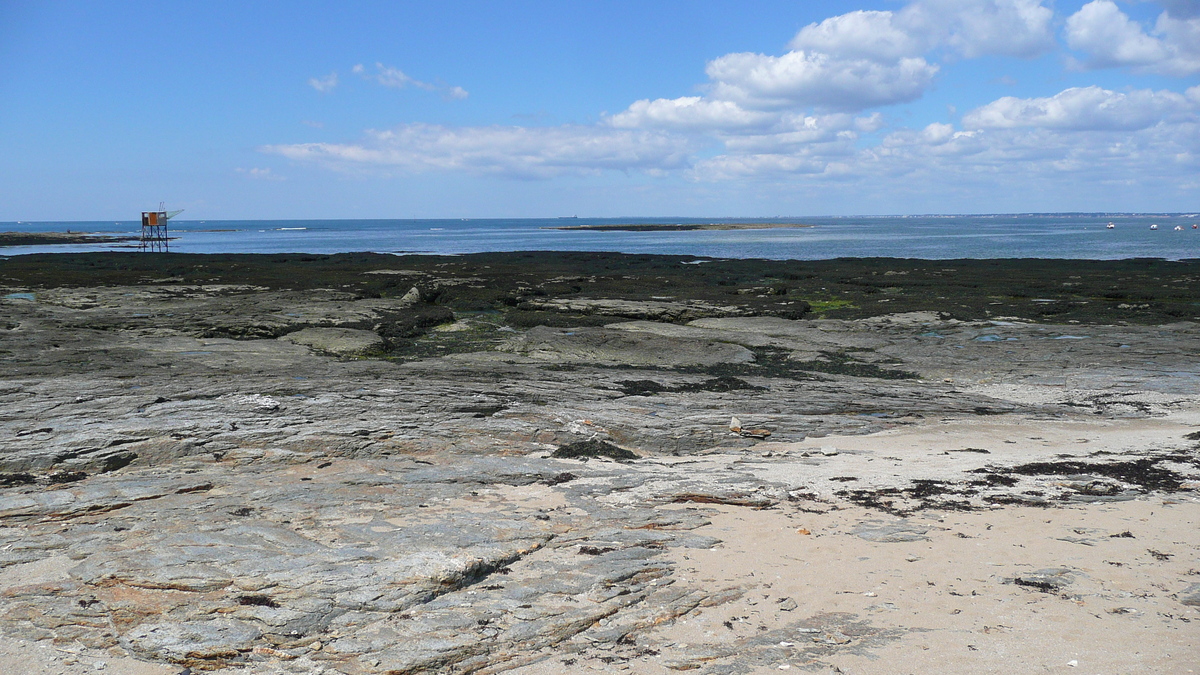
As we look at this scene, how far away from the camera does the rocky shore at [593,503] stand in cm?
450

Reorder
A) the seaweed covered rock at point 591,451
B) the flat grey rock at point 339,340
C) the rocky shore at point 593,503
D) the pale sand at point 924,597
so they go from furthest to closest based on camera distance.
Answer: the flat grey rock at point 339,340
the seaweed covered rock at point 591,451
the rocky shore at point 593,503
the pale sand at point 924,597

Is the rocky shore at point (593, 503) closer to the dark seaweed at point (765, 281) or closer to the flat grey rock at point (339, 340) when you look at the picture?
the flat grey rock at point (339, 340)

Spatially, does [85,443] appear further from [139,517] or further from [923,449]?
[923,449]

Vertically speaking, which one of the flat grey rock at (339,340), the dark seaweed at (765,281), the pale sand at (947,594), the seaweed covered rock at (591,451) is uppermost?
A: the dark seaweed at (765,281)

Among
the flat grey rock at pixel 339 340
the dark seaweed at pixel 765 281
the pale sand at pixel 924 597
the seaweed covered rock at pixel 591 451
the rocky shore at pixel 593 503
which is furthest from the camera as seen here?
the dark seaweed at pixel 765 281

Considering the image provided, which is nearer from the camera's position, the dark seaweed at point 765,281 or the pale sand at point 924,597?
the pale sand at point 924,597

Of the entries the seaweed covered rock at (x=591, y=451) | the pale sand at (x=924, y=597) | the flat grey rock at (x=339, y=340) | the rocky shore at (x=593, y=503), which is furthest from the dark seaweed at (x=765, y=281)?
the pale sand at (x=924, y=597)

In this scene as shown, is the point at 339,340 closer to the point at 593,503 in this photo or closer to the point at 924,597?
the point at 593,503

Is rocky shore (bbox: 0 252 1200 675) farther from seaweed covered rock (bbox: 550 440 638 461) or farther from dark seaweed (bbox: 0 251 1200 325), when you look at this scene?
dark seaweed (bbox: 0 251 1200 325)

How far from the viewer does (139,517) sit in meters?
6.09

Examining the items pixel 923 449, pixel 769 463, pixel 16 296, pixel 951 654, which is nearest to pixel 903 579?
pixel 951 654

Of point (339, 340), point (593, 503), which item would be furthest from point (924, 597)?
point (339, 340)

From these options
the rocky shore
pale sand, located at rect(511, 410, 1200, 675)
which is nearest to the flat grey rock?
the rocky shore

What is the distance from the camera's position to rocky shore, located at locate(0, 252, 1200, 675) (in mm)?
4504
